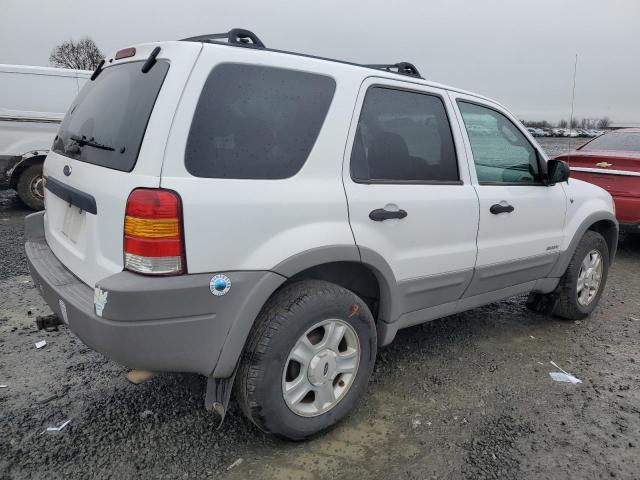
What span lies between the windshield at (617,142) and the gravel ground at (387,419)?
13.2ft

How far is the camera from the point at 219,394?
2.41m

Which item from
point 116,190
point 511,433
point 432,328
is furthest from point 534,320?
point 116,190

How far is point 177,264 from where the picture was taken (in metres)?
2.07

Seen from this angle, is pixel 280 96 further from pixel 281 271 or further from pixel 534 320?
pixel 534 320

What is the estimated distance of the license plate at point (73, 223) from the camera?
2.44 meters

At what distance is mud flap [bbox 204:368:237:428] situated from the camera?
7.80 feet

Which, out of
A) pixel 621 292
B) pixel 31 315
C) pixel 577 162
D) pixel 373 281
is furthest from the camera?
pixel 577 162

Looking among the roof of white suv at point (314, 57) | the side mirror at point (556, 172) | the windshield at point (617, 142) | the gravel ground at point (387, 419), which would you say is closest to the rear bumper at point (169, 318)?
the gravel ground at point (387, 419)

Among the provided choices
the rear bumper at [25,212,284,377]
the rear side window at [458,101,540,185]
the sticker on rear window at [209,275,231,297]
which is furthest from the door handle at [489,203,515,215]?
the sticker on rear window at [209,275,231,297]

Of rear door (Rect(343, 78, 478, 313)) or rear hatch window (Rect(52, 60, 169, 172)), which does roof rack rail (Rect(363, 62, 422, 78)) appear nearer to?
rear door (Rect(343, 78, 478, 313))

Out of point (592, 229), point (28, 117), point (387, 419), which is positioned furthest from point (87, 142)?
point (28, 117)

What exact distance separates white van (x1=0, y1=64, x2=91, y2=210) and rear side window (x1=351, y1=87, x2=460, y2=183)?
23.6ft

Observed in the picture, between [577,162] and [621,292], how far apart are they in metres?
2.15

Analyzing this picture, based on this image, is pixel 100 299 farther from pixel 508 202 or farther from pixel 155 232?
pixel 508 202
